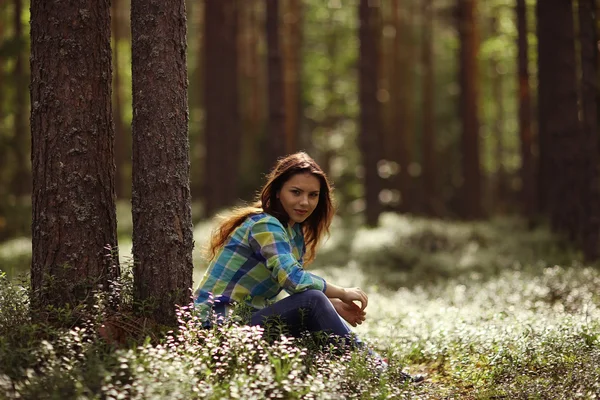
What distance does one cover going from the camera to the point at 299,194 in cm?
580

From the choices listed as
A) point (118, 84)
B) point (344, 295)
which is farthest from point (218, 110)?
point (344, 295)

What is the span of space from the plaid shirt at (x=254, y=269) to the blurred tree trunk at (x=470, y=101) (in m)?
19.3

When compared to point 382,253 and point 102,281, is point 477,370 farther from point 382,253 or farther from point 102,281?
point 382,253

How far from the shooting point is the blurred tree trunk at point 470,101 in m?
23.9

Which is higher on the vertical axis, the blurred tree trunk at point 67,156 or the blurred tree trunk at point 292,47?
the blurred tree trunk at point 292,47

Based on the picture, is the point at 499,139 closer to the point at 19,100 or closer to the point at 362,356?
the point at 19,100

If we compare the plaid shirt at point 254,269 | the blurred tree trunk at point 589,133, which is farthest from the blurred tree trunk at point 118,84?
the plaid shirt at point 254,269

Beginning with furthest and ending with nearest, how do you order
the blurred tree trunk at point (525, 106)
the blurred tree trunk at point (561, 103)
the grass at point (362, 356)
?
the blurred tree trunk at point (525, 106) → the blurred tree trunk at point (561, 103) → the grass at point (362, 356)

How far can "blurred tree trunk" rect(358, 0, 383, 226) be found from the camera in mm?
20625

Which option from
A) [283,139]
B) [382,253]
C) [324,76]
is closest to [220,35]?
[283,139]

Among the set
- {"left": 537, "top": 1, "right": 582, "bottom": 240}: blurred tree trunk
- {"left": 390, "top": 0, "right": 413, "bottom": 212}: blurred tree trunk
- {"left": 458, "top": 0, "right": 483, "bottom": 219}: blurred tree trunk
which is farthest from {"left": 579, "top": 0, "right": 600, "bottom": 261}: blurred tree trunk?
{"left": 390, "top": 0, "right": 413, "bottom": 212}: blurred tree trunk

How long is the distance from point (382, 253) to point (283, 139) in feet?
16.7

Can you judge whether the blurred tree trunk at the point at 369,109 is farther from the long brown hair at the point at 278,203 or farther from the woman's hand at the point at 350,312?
the woman's hand at the point at 350,312

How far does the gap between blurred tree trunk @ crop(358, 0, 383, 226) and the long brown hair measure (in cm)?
1455
